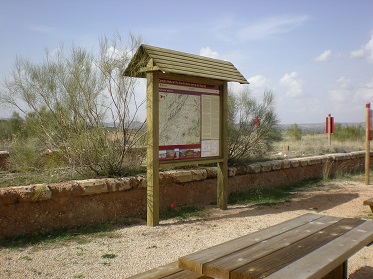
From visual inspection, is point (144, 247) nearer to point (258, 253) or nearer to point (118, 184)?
point (118, 184)

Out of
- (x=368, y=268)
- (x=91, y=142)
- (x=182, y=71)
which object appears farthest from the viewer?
(x=91, y=142)

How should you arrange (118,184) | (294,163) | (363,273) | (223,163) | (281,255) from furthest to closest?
(294,163)
(223,163)
(118,184)
(363,273)
(281,255)

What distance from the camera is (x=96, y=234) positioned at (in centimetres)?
520

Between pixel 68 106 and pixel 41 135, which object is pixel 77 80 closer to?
pixel 68 106

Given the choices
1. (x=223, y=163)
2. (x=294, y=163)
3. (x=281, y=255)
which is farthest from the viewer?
(x=294, y=163)

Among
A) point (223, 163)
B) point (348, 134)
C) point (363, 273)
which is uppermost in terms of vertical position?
point (348, 134)

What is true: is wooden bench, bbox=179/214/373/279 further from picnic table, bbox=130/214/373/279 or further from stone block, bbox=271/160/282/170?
stone block, bbox=271/160/282/170

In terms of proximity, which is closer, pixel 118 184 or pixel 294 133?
pixel 118 184

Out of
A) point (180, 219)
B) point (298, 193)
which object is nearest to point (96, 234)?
point (180, 219)

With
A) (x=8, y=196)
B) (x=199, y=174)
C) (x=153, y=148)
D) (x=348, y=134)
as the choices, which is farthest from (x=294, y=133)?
(x=8, y=196)

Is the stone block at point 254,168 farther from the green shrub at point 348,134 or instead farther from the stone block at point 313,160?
the green shrub at point 348,134

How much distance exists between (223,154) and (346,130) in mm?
19261

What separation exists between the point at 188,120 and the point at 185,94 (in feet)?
1.36

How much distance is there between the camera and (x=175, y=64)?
5918 mm
